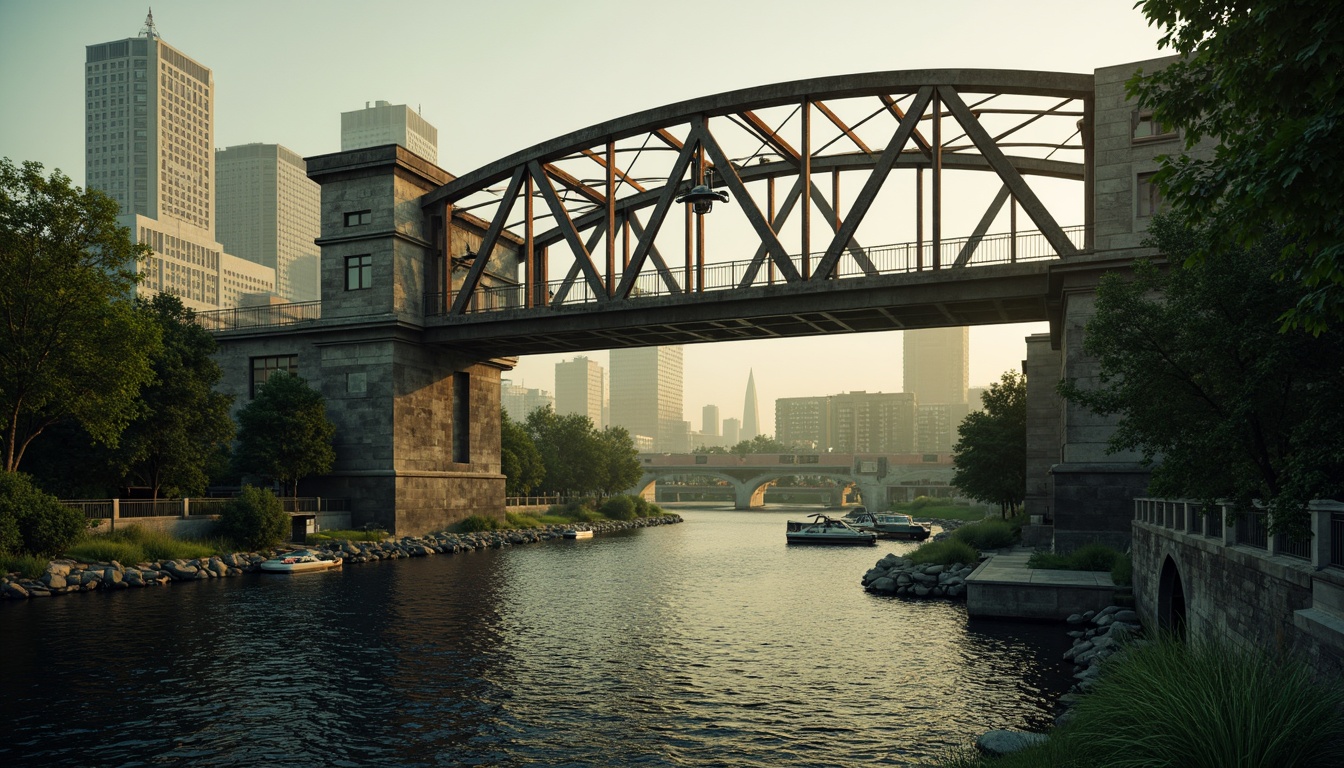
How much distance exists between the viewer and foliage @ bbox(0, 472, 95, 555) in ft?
120

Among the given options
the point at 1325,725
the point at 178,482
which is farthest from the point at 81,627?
the point at 1325,725

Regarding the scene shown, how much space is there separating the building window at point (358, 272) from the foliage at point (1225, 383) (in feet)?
151

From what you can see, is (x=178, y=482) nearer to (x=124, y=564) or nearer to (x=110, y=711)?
(x=124, y=564)

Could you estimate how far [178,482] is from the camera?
48.5 meters

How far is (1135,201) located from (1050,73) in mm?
8313

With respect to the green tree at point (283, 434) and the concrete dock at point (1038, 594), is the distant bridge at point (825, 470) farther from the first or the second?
the concrete dock at point (1038, 594)

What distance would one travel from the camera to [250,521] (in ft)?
160

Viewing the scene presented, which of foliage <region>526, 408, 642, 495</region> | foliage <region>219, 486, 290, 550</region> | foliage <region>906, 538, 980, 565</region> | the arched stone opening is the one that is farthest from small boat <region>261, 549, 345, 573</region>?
foliage <region>526, 408, 642, 495</region>

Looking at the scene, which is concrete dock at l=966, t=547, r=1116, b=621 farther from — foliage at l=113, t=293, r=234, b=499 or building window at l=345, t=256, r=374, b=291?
building window at l=345, t=256, r=374, b=291

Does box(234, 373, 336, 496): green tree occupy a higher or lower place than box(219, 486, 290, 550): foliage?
higher

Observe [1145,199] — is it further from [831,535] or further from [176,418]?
[176,418]

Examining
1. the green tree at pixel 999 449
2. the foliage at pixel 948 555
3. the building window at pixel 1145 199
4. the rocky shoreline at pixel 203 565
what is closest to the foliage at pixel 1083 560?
the foliage at pixel 948 555

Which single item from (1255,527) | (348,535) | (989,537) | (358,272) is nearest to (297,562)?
(348,535)

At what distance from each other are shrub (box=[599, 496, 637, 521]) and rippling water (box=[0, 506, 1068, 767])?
61.8 meters
